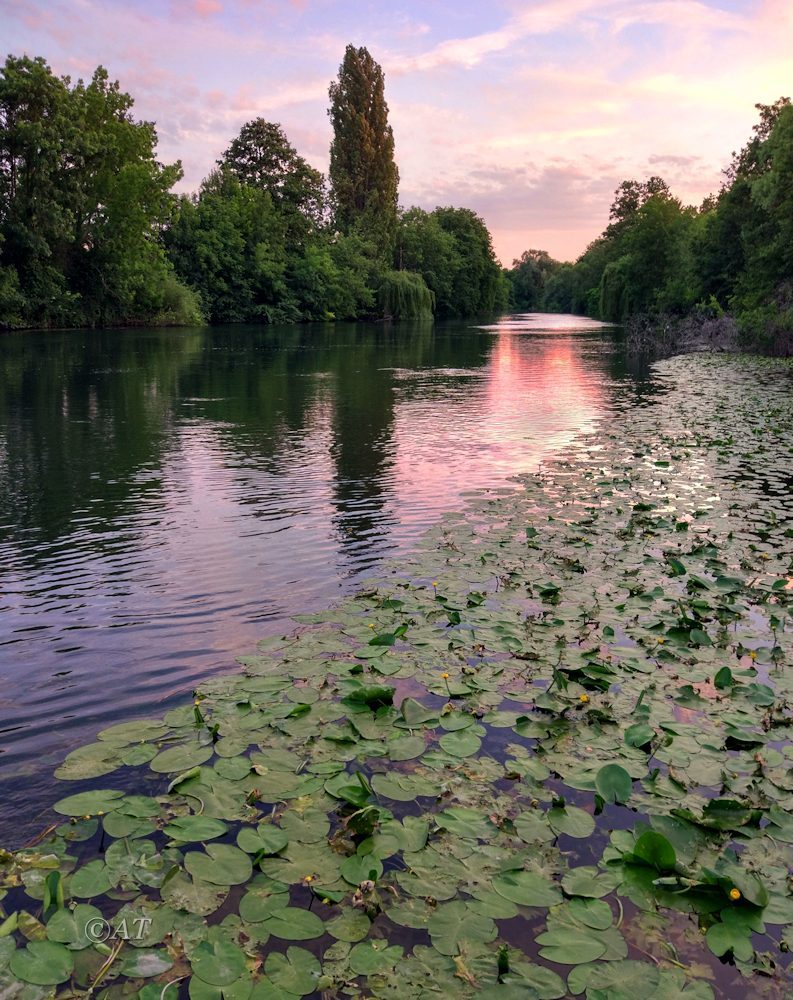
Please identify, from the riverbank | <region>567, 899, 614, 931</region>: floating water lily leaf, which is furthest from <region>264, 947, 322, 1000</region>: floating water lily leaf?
<region>567, 899, 614, 931</region>: floating water lily leaf

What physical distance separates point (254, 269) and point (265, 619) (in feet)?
222

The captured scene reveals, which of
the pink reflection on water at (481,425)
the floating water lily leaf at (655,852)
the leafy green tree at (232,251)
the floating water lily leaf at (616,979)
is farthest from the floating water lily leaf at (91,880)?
the leafy green tree at (232,251)

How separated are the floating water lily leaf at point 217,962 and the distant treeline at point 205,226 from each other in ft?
150

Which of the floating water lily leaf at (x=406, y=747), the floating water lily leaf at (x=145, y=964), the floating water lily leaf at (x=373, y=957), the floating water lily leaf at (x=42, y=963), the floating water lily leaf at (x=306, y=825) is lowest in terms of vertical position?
the floating water lily leaf at (x=373, y=957)

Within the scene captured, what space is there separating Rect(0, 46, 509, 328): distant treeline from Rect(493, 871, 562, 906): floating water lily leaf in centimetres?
4581

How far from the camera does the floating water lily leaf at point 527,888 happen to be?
9.73ft

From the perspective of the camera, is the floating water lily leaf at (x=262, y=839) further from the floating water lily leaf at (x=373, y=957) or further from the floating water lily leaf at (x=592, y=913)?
the floating water lily leaf at (x=592, y=913)

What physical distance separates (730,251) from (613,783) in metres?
51.8

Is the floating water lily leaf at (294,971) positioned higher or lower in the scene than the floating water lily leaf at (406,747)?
lower

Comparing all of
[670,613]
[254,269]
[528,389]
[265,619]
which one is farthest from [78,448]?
[254,269]

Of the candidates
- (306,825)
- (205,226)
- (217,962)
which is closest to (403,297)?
(205,226)

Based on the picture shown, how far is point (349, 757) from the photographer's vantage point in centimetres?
398

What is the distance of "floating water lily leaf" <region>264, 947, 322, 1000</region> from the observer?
2.57m

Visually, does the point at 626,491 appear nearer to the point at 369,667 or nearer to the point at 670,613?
the point at 670,613
